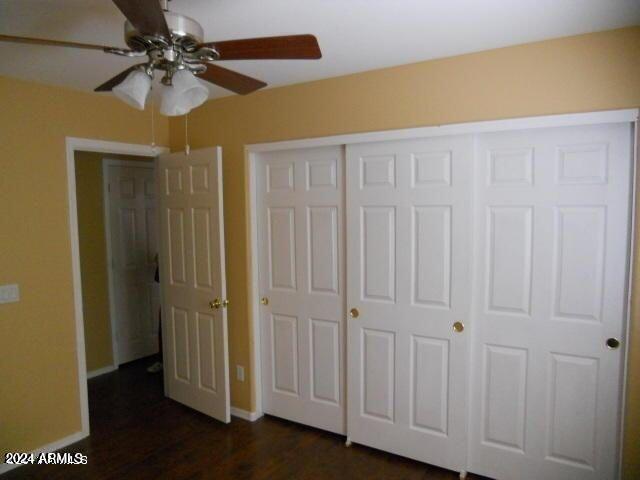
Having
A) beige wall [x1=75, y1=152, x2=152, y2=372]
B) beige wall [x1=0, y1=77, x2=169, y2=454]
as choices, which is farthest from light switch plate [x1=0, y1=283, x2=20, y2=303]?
beige wall [x1=75, y1=152, x2=152, y2=372]

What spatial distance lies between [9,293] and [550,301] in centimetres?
312

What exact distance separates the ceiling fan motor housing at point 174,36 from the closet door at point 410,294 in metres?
1.47

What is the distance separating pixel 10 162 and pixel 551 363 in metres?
3.31

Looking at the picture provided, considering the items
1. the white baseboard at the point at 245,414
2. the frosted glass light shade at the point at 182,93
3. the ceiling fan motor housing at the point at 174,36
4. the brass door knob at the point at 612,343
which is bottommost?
the white baseboard at the point at 245,414

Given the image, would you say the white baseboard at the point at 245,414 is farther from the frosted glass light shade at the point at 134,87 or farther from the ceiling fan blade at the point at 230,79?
the frosted glass light shade at the point at 134,87

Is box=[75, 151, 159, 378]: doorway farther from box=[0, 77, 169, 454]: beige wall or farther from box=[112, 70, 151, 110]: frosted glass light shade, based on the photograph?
box=[112, 70, 151, 110]: frosted glass light shade

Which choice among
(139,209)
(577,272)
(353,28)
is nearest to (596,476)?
(577,272)

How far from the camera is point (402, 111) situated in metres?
2.50

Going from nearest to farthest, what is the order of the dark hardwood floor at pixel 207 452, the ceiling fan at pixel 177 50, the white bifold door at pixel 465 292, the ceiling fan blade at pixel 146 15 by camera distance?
the ceiling fan blade at pixel 146 15
the ceiling fan at pixel 177 50
the white bifold door at pixel 465 292
the dark hardwood floor at pixel 207 452

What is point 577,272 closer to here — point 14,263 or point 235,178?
point 235,178

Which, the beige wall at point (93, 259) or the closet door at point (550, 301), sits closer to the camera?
the closet door at point (550, 301)

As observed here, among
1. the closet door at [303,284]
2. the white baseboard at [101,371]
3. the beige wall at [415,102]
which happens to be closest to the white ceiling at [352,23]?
the beige wall at [415,102]

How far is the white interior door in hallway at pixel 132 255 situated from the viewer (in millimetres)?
4227

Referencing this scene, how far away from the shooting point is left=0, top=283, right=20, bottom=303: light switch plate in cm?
259
